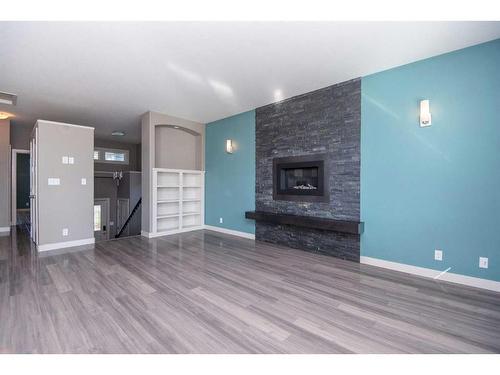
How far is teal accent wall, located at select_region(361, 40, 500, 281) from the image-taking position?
2.44m

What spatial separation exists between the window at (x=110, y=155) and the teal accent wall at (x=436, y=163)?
806 centimetres

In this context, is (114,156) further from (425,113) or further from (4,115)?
(425,113)

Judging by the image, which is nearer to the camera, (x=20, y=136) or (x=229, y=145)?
(x=229, y=145)

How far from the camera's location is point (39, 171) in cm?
378

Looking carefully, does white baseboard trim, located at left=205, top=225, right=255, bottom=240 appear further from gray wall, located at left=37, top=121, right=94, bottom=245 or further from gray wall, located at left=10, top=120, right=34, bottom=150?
gray wall, located at left=10, top=120, right=34, bottom=150

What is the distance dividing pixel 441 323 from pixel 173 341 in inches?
83.0

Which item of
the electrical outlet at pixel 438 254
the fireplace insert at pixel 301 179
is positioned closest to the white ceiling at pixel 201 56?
the fireplace insert at pixel 301 179

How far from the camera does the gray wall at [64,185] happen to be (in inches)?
151

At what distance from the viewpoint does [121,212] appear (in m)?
8.12

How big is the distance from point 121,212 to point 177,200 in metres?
4.02

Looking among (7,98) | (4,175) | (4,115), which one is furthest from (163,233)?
(4,115)

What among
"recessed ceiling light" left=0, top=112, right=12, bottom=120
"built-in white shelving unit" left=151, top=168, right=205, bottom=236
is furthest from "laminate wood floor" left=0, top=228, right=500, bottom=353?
"recessed ceiling light" left=0, top=112, right=12, bottom=120

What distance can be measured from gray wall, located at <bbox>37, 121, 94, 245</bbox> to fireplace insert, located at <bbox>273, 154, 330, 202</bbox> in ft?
11.8
